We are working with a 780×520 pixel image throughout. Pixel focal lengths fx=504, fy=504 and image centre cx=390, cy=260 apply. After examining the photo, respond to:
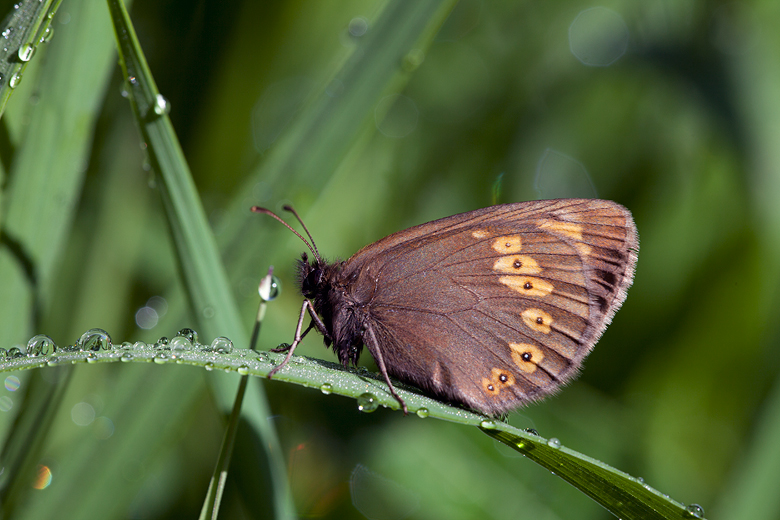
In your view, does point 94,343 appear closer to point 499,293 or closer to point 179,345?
point 179,345

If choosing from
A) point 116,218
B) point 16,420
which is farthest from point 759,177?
point 16,420

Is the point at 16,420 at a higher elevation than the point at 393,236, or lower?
lower

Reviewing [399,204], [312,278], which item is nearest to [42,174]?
[312,278]

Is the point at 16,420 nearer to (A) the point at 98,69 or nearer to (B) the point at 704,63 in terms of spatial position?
(A) the point at 98,69

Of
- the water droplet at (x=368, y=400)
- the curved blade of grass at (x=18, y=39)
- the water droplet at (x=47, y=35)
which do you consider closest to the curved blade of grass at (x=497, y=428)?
the water droplet at (x=368, y=400)

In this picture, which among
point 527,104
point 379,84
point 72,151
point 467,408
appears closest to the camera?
A: point 72,151

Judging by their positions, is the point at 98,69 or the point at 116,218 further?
the point at 116,218

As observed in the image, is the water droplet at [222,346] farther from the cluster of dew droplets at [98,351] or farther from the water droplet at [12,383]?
the water droplet at [12,383]
